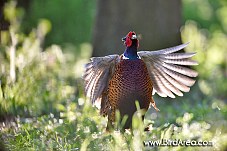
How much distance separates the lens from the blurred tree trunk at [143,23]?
29.1 feet

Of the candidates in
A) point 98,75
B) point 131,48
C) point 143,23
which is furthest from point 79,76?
point 131,48

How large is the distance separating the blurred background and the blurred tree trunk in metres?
0.01

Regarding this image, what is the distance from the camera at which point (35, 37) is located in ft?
29.6

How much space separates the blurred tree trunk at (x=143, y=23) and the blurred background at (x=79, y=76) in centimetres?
1

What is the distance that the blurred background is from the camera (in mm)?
5422

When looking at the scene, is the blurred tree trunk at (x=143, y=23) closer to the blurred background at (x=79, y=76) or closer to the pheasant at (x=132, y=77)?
the blurred background at (x=79, y=76)

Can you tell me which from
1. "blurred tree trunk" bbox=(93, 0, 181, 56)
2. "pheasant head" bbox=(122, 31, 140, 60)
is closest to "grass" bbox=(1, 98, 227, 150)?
"pheasant head" bbox=(122, 31, 140, 60)

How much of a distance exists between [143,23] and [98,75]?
3.36 m

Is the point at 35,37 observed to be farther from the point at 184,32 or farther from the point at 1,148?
the point at 1,148

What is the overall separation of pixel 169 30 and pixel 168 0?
385mm

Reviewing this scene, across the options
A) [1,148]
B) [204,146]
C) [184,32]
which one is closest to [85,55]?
[184,32]

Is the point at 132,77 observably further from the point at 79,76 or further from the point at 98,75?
the point at 79,76

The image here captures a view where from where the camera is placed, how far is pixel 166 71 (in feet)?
18.7

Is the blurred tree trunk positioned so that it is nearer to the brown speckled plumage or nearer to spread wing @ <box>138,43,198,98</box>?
spread wing @ <box>138,43,198,98</box>
